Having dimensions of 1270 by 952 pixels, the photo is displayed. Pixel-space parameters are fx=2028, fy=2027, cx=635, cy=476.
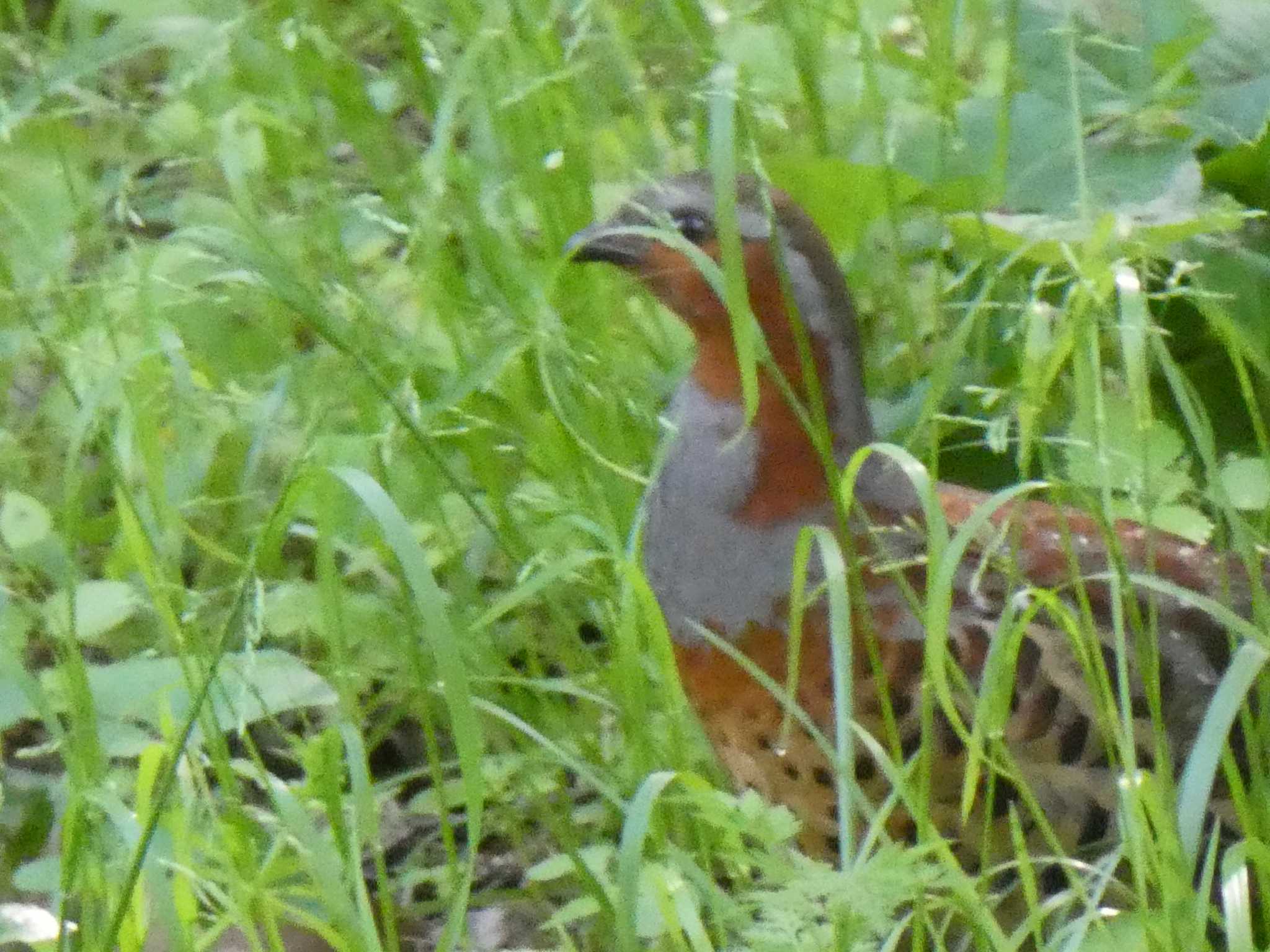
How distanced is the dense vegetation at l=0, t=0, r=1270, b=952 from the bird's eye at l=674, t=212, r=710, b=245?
171 millimetres

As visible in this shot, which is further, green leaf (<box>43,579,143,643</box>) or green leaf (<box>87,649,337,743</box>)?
green leaf (<box>43,579,143,643</box>)

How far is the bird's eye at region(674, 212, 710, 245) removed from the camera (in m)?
2.43

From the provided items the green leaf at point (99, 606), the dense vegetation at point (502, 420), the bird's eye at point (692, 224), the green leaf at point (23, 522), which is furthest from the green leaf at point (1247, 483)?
the green leaf at point (23, 522)

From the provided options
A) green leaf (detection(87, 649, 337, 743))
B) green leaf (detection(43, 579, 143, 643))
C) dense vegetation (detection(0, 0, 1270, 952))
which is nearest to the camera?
dense vegetation (detection(0, 0, 1270, 952))

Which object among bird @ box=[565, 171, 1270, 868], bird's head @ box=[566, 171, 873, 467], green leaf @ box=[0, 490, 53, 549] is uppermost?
bird's head @ box=[566, 171, 873, 467]

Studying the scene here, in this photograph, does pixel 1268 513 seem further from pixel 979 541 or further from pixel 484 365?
pixel 484 365

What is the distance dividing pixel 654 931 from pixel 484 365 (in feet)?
2.35

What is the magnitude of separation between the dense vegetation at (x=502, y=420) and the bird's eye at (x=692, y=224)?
171 mm

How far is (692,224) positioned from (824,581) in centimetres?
48

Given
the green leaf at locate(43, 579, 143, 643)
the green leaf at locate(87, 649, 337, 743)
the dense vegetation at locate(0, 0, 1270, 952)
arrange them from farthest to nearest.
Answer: the green leaf at locate(43, 579, 143, 643) → the green leaf at locate(87, 649, 337, 743) → the dense vegetation at locate(0, 0, 1270, 952)

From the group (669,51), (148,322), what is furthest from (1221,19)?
(148,322)

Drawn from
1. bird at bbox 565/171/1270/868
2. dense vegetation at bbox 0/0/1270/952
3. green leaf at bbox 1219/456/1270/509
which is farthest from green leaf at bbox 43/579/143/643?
green leaf at bbox 1219/456/1270/509

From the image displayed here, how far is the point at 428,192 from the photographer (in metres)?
2.33

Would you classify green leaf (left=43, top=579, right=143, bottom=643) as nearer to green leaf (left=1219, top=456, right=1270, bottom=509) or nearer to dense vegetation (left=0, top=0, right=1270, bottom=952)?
dense vegetation (left=0, top=0, right=1270, bottom=952)
